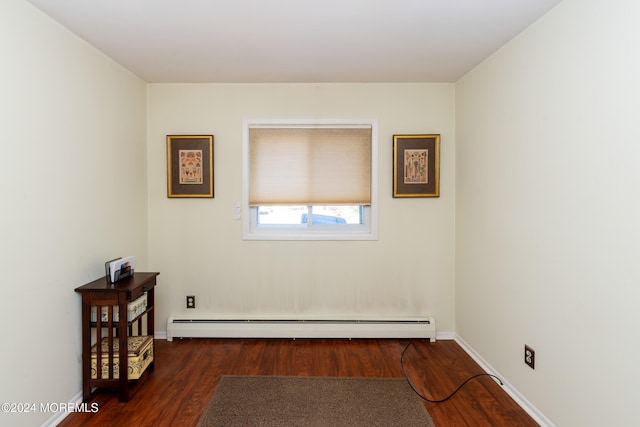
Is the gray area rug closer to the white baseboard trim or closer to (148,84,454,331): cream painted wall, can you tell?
the white baseboard trim

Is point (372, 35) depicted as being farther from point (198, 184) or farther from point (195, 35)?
point (198, 184)

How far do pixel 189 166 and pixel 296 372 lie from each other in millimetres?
2144

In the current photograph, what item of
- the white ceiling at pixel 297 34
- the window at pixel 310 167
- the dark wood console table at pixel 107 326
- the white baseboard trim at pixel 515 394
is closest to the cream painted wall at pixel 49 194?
the dark wood console table at pixel 107 326

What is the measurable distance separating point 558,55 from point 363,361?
259 cm

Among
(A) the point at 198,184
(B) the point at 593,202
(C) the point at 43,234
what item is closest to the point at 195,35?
(A) the point at 198,184

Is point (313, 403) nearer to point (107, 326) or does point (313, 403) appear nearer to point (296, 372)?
point (296, 372)

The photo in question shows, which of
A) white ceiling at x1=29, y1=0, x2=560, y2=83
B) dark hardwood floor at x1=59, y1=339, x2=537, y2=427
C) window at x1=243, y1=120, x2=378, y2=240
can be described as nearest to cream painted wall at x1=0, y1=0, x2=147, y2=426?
white ceiling at x1=29, y1=0, x2=560, y2=83

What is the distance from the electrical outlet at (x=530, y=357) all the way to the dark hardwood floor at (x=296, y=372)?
1.04 feet

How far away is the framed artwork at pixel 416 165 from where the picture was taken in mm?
3139

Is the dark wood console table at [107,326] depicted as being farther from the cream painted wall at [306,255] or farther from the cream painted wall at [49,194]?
the cream painted wall at [306,255]

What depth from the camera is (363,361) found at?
108 inches

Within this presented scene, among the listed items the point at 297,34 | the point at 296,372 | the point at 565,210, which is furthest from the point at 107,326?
the point at 565,210

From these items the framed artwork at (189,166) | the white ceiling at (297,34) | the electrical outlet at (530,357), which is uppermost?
the white ceiling at (297,34)

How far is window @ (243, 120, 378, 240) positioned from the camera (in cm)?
318
